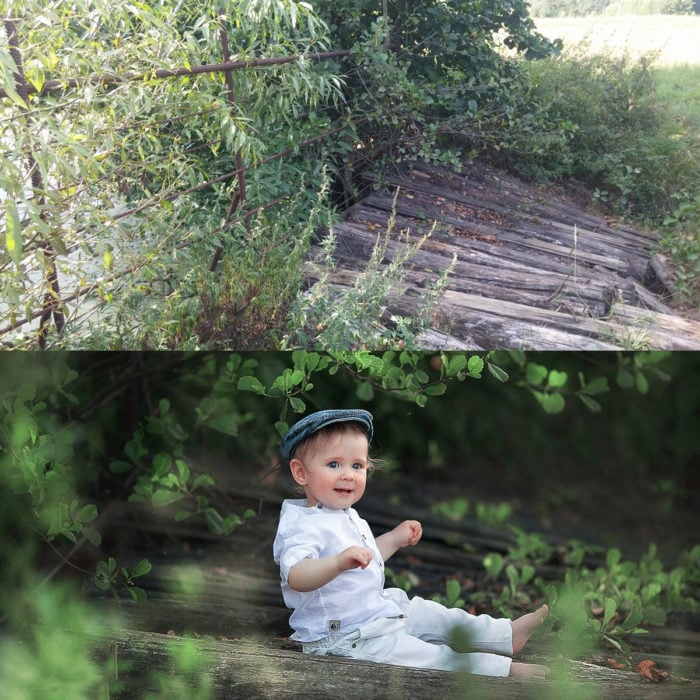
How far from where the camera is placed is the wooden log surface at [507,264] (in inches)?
100

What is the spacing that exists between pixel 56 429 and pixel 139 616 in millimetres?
521

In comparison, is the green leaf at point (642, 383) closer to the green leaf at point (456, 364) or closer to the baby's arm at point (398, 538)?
the green leaf at point (456, 364)

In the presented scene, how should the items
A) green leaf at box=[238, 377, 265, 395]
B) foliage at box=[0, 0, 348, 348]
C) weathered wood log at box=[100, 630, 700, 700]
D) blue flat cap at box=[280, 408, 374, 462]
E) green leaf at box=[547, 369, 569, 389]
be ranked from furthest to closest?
foliage at box=[0, 0, 348, 348], green leaf at box=[547, 369, 569, 389], green leaf at box=[238, 377, 265, 395], blue flat cap at box=[280, 408, 374, 462], weathered wood log at box=[100, 630, 700, 700]

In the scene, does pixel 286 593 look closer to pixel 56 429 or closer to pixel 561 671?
pixel 561 671

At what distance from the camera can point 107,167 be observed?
2492 mm

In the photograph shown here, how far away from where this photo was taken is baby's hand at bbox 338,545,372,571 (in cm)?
161

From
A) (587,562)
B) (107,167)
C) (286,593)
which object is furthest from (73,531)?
(587,562)

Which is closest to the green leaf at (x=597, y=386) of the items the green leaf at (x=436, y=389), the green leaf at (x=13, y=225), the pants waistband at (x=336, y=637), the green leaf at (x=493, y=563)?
the green leaf at (x=436, y=389)

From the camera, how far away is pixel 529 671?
67.4 inches

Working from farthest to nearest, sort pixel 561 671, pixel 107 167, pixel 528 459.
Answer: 1. pixel 107 167
2. pixel 528 459
3. pixel 561 671

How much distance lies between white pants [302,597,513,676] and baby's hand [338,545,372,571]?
0.69ft

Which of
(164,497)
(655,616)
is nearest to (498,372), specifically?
(655,616)

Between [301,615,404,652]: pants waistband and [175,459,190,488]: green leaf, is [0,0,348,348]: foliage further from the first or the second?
[301,615,404,652]: pants waistband

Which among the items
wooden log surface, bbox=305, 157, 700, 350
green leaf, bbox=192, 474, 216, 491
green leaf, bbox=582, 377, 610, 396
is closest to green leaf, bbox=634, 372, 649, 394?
green leaf, bbox=582, 377, 610, 396
